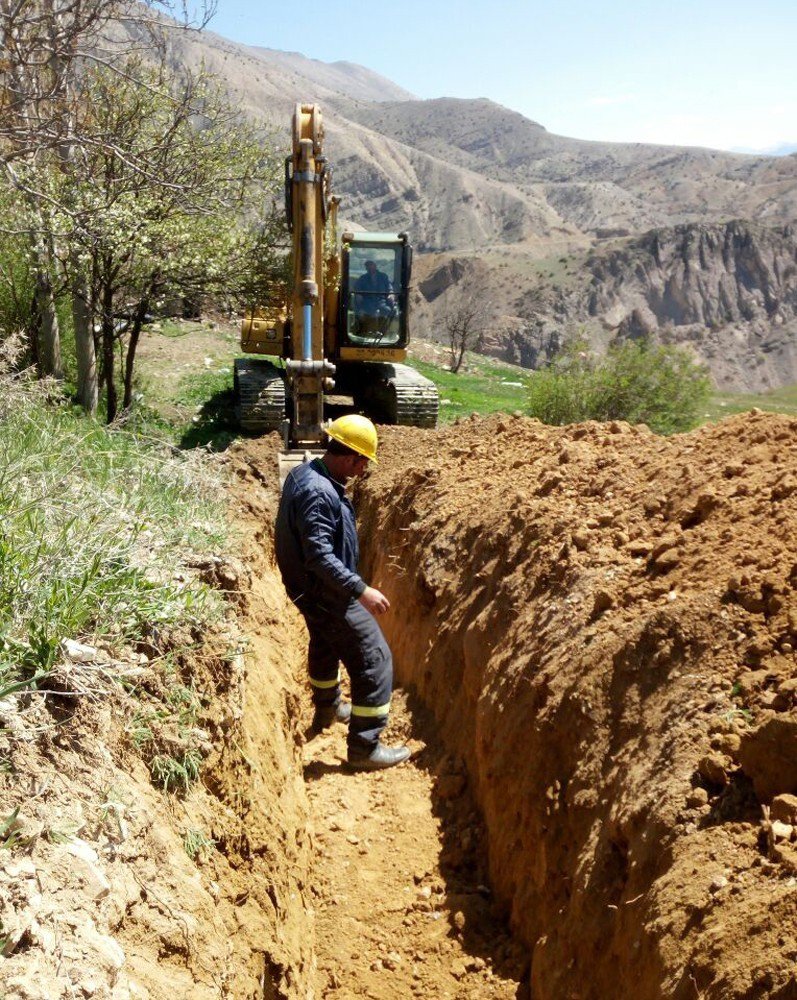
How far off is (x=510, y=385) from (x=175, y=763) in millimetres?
29409

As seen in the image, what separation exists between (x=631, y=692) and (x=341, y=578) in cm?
195

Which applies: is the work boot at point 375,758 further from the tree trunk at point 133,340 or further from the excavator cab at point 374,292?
the tree trunk at point 133,340

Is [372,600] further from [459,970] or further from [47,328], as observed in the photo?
[47,328]

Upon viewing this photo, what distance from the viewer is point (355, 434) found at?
5.25 meters

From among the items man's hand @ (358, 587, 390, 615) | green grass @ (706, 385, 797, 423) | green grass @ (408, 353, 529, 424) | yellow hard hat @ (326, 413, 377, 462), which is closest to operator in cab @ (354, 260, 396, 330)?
green grass @ (408, 353, 529, 424)

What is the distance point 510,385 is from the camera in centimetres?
3152

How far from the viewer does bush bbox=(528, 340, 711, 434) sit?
16.9m

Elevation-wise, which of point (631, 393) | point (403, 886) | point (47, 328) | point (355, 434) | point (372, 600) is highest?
point (47, 328)

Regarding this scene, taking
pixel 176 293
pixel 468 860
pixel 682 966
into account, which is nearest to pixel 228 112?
pixel 176 293

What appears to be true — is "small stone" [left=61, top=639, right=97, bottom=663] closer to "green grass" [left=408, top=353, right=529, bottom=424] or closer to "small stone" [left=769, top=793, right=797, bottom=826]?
"small stone" [left=769, top=793, right=797, bottom=826]

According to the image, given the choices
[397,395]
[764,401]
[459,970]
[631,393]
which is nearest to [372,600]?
[459,970]

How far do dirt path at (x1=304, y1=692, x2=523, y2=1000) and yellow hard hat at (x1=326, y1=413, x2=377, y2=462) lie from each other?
2.15 meters

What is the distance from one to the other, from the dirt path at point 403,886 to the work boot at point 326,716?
185 millimetres

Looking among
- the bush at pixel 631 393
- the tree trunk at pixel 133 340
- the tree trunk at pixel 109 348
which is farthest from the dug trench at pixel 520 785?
the bush at pixel 631 393
